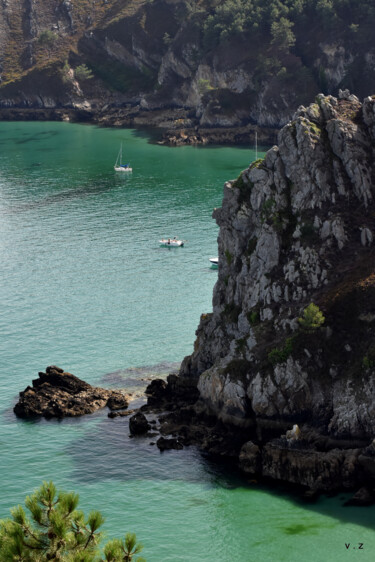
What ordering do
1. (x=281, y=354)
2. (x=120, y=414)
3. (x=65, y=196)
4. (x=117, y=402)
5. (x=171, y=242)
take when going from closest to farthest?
(x=281, y=354) < (x=120, y=414) < (x=117, y=402) < (x=171, y=242) < (x=65, y=196)

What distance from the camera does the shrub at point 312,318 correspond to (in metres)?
77.1

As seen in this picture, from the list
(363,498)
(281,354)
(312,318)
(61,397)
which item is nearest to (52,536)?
(363,498)

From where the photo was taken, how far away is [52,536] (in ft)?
133

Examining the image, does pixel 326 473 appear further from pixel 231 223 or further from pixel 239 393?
pixel 231 223

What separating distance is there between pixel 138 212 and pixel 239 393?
319 ft

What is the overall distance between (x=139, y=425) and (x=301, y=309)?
60.2ft

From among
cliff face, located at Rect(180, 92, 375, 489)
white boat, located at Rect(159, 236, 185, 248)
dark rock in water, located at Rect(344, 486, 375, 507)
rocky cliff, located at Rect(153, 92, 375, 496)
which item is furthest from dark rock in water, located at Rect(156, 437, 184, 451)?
white boat, located at Rect(159, 236, 185, 248)

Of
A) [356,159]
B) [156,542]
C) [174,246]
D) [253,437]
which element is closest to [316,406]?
[253,437]

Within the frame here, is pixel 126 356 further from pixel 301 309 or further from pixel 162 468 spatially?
pixel 301 309

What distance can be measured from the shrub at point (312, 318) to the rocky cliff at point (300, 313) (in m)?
0.09

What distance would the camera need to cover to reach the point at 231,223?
89000mm

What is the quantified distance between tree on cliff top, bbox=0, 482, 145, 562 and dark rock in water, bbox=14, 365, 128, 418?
45.7 meters

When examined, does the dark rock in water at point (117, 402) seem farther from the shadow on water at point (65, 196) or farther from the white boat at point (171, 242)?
the shadow on water at point (65, 196)

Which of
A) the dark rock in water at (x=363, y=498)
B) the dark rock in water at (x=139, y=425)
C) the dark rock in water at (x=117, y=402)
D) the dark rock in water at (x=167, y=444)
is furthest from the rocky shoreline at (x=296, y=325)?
the dark rock in water at (x=117, y=402)
